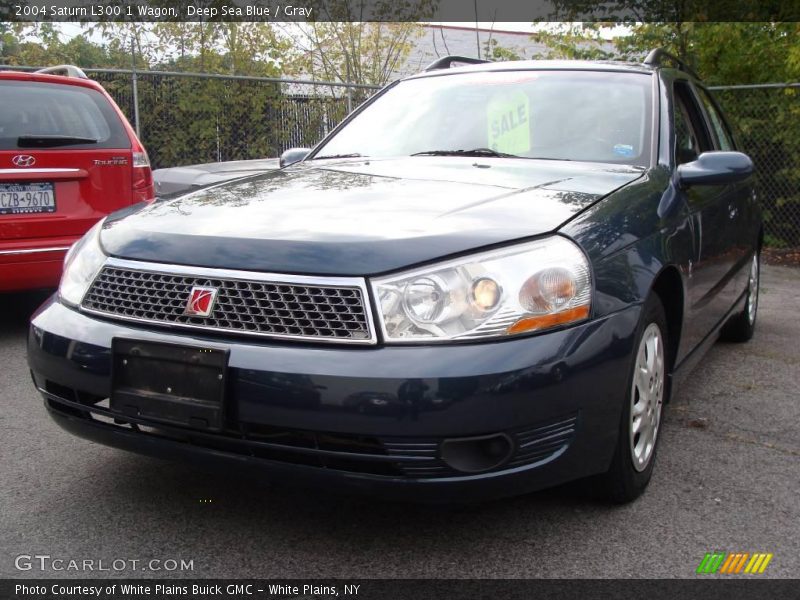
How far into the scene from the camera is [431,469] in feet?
8.05

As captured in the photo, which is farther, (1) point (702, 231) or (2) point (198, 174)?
(2) point (198, 174)

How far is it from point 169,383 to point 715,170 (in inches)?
91.9

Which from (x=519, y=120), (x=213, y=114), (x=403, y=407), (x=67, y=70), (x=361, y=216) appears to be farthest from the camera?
(x=213, y=114)

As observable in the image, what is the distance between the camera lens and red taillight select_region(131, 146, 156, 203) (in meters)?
5.77

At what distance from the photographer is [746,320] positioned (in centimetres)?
571

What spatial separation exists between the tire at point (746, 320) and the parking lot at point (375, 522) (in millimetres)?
1917

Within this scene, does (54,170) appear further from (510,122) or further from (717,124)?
(717,124)

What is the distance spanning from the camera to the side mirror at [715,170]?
3600 millimetres

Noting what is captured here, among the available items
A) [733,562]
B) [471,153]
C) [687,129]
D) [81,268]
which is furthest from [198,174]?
[733,562]

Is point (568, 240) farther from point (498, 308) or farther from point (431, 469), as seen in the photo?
point (431, 469)

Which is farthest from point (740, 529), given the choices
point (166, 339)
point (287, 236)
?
point (166, 339)

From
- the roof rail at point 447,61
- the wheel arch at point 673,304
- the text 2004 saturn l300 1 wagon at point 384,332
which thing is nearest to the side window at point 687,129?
the wheel arch at point 673,304

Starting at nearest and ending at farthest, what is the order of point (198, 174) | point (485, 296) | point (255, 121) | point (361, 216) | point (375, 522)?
point (485, 296) → point (361, 216) → point (375, 522) → point (198, 174) → point (255, 121)

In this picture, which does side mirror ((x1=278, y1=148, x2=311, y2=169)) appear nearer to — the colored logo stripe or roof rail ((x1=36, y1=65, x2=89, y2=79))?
roof rail ((x1=36, y1=65, x2=89, y2=79))
